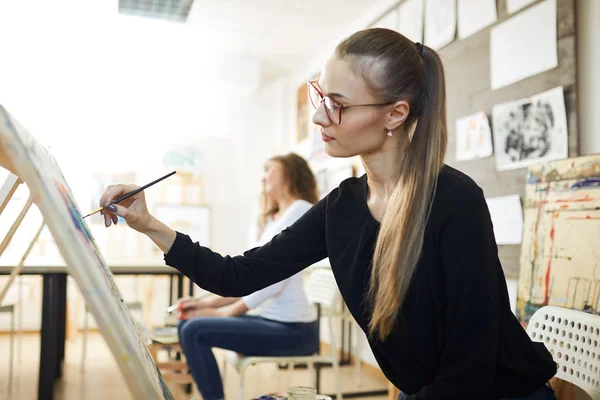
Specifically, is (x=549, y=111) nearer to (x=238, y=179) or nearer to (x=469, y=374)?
(x=469, y=374)

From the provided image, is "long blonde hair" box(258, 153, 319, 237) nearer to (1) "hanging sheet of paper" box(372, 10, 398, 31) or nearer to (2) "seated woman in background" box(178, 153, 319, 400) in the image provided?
(2) "seated woman in background" box(178, 153, 319, 400)

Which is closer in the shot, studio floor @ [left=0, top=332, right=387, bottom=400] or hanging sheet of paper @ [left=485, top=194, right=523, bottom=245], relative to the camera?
hanging sheet of paper @ [left=485, top=194, right=523, bottom=245]

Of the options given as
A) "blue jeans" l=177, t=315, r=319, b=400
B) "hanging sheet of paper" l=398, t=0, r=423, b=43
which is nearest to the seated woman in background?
"blue jeans" l=177, t=315, r=319, b=400

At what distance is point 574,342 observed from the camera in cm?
126

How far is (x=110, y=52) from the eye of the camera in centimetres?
500

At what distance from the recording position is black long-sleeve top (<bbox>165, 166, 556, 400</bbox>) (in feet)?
2.77

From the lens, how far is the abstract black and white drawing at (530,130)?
2.06 m

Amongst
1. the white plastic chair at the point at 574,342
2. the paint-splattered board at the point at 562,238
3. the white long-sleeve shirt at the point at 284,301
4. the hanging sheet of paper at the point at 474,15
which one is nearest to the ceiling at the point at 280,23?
the hanging sheet of paper at the point at 474,15

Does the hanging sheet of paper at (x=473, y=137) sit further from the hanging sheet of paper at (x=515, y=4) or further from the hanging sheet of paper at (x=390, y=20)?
the hanging sheet of paper at (x=390, y=20)

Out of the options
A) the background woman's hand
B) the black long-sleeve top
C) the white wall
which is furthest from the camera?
the white wall

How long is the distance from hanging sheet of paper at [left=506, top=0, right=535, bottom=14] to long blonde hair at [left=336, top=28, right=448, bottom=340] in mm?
1543

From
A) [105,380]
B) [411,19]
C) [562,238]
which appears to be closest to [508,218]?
[562,238]

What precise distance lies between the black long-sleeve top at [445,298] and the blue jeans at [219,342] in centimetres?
105

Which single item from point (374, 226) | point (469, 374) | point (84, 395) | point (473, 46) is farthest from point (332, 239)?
point (84, 395)
